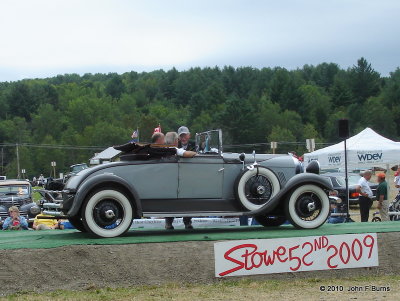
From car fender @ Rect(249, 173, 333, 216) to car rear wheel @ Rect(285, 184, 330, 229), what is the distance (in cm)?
8

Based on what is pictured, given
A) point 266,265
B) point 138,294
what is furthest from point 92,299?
point 266,265

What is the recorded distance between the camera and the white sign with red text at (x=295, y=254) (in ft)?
28.0

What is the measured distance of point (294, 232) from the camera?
372 inches

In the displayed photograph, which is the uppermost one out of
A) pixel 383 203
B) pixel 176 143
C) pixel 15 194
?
pixel 176 143

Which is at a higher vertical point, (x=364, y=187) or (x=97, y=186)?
(x=97, y=186)

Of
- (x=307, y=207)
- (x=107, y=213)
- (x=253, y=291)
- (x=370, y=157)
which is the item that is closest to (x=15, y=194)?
(x=370, y=157)

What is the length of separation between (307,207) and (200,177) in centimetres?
160

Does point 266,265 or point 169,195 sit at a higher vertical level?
point 169,195

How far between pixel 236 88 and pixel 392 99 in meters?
37.8

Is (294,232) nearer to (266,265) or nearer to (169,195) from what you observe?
(266,265)

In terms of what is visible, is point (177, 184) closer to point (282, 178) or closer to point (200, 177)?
point (200, 177)

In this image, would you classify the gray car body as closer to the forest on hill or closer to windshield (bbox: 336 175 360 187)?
windshield (bbox: 336 175 360 187)

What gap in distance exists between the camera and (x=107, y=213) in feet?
29.8

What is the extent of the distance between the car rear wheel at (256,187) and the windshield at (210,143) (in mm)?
552
